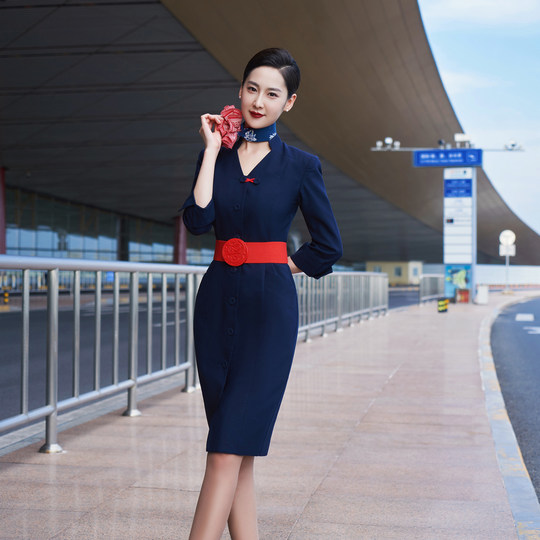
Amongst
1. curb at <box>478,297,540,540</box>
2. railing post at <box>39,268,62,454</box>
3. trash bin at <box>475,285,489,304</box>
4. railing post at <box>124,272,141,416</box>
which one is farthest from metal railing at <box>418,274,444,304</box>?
railing post at <box>39,268,62,454</box>

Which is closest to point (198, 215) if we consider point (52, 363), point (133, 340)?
point (52, 363)

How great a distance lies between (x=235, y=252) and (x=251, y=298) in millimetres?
152

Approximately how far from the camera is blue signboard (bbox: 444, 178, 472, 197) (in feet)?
100

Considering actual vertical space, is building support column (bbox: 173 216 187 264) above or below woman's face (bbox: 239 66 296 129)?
above

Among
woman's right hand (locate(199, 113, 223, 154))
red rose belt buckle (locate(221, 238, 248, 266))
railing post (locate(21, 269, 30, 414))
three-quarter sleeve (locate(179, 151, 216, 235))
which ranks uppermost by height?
woman's right hand (locate(199, 113, 223, 154))

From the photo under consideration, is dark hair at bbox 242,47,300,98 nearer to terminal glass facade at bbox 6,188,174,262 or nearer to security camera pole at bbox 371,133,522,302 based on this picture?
security camera pole at bbox 371,133,522,302

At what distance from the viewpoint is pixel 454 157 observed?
30.4m

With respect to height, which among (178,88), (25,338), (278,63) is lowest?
(25,338)

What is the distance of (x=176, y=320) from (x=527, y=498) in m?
3.96

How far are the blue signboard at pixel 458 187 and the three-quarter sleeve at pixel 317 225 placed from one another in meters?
29.0

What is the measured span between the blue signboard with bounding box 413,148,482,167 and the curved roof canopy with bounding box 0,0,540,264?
2406mm

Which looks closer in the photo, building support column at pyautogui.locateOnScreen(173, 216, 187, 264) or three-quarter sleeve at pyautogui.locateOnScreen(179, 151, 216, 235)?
three-quarter sleeve at pyautogui.locateOnScreen(179, 151, 216, 235)

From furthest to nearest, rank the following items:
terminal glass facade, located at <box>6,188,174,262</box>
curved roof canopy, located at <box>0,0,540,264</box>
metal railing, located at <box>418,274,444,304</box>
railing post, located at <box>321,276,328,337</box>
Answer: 1. terminal glass facade, located at <box>6,188,174,262</box>
2. metal railing, located at <box>418,274,444,304</box>
3. curved roof canopy, located at <box>0,0,540,264</box>
4. railing post, located at <box>321,276,328,337</box>

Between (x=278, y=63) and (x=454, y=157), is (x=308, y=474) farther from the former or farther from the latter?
(x=454, y=157)
